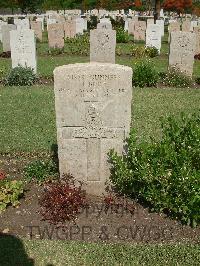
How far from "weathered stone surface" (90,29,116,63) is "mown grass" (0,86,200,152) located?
2.58 m

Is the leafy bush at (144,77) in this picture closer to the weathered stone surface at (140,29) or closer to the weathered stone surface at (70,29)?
the weathered stone surface at (140,29)

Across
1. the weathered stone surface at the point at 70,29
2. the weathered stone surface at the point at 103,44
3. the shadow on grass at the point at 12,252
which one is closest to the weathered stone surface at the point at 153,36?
the weathered stone surface at the point at 103,44

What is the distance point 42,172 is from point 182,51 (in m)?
9.20

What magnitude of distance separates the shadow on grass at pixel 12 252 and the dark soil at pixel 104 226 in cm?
15

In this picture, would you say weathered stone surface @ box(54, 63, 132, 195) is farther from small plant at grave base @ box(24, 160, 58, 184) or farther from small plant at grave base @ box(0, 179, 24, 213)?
small plant at grave base @ box(0, 179, 24, 213)

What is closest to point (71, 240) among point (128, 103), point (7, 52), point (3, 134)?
point (128, 103)

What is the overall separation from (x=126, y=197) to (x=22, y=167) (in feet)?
7.36

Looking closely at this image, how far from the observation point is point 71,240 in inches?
198

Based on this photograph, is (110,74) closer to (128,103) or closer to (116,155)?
(128,103)

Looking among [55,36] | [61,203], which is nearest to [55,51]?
[55,36]

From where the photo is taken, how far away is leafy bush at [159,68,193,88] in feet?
44.5

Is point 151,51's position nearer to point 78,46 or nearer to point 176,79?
point 78,46

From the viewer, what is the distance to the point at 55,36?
21.0 meters

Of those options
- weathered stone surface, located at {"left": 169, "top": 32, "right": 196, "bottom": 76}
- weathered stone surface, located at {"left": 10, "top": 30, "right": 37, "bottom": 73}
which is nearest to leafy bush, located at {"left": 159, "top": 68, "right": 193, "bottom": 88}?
weathered stone surface, located at {"left": 169, "top": 32, "right": 196, "bottom": 76}
